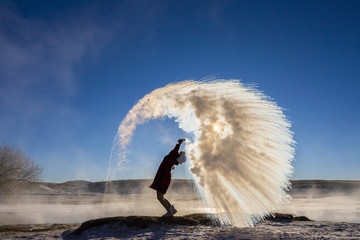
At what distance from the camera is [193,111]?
34.4 ft

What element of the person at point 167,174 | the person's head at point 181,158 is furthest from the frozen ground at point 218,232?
the person's head at point 181,158

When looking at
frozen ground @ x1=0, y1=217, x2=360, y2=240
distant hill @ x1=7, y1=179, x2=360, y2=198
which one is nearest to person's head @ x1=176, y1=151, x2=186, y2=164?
frozen ground @ x1=0, y1=217, x2=360, y2=240

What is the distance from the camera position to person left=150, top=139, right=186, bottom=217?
9.79 meters

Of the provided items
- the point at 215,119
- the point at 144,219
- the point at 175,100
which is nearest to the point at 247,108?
the point at 215,119

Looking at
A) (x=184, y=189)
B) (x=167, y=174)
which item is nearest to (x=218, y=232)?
(x=167, y=174)

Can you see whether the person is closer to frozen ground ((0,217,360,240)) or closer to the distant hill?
frozen ground ((0,217,360,240))

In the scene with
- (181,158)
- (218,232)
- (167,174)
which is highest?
(181,158)

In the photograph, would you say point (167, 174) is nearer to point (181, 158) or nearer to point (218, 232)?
point (181, 158)

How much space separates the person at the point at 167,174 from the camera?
979cm

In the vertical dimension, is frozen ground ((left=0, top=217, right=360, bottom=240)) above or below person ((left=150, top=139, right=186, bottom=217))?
below

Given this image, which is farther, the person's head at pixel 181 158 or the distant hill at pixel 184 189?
the distant hill at pixel 184 189

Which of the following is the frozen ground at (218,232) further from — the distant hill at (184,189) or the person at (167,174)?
the distant hill at (184,189)

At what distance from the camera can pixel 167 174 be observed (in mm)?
9914

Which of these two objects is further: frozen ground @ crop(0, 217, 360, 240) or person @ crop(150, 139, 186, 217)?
person @ crop(150, 139, 186, 217)
